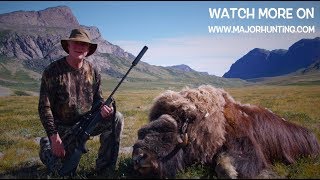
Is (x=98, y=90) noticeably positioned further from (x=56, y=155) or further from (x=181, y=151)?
(x=181, y=151)

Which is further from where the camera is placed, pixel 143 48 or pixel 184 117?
pixel 143 48

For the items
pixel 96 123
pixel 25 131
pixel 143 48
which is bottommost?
pixel 25 131

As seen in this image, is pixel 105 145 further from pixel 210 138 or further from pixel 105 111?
pixel 210 138

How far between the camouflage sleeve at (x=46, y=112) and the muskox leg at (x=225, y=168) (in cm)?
326

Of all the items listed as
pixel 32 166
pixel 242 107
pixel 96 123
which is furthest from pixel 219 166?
pixel 32 166

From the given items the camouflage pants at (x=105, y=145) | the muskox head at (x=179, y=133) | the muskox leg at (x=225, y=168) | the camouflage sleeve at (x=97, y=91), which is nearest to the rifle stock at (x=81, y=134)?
the camouflage pants at (x=105, y=145)

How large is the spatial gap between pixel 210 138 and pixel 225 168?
0.71m

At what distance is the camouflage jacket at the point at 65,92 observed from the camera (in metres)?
7.73

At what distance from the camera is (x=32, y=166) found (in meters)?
9.14

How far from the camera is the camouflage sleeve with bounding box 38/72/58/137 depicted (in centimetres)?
733

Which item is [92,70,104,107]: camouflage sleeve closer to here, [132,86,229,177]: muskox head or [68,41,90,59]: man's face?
[68,41,90,59]: man's face

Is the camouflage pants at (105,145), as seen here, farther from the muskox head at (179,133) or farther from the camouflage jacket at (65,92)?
the muskox head at (179,133)

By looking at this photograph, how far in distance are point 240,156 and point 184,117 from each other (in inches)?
49.0

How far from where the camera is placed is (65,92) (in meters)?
7.91
